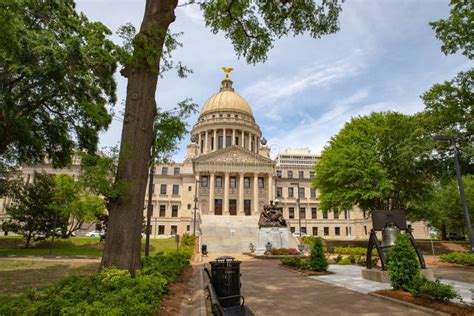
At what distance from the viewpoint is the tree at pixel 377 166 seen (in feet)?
94.4

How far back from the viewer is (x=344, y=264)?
19391mm

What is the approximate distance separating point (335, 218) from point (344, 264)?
172 ft

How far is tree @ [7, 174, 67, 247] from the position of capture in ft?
108

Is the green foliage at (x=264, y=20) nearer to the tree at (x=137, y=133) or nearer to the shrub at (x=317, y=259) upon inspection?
the tree at (x=137, y=133)

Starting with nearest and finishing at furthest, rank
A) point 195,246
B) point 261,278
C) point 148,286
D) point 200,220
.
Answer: point 148,286, point 261,278, point 195,246, point 200,220

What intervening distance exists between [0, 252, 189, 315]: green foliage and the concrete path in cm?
285

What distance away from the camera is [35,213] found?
33.0m

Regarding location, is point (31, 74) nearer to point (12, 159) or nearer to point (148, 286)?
point (12, 159)

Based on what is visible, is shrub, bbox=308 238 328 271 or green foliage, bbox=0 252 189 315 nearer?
green foliage, bbox=0 252 189 315

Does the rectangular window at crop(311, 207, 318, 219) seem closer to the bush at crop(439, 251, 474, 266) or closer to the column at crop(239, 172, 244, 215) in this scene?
the column at crop(239, 172, 244, 215)

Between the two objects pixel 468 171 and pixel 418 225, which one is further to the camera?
pixel 418 225

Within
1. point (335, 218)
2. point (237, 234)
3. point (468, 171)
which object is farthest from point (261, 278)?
point (335, 218)

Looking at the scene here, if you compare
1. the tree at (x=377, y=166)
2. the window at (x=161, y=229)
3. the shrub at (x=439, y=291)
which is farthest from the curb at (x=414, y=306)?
the window at (x=161, y=229)

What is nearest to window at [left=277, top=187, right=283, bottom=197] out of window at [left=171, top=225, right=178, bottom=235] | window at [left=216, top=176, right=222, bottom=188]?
window at [left=216, top=176, right=222, bottom=188]
